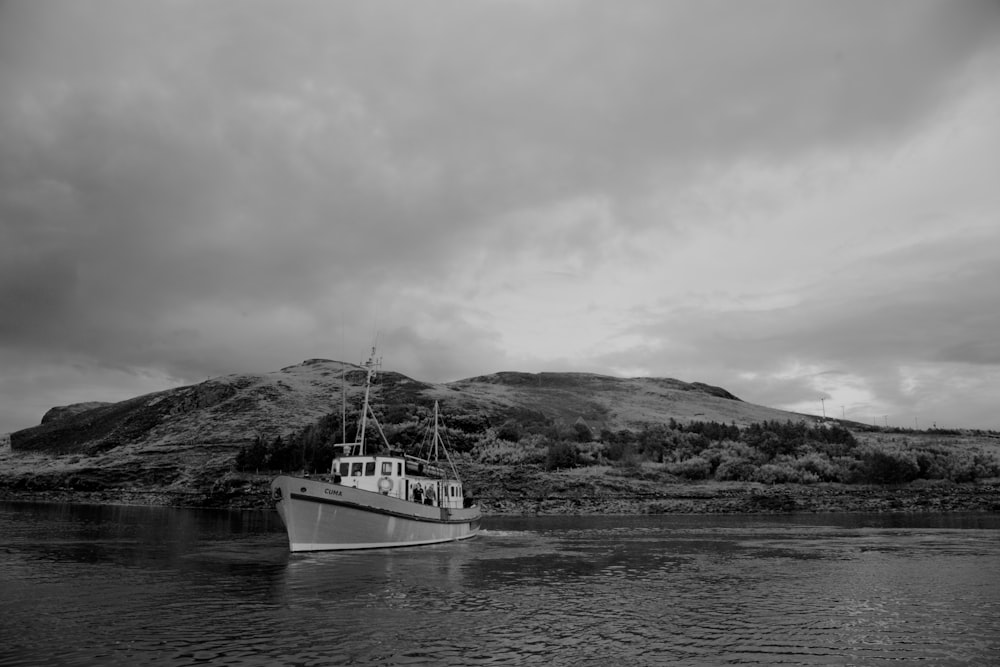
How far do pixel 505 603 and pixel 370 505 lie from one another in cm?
1576

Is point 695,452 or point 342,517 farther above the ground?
point 695,452

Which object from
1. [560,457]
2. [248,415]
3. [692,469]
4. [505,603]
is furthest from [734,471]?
[248,415]

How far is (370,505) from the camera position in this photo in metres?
36.2

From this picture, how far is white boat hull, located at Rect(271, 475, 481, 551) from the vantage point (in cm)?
3391

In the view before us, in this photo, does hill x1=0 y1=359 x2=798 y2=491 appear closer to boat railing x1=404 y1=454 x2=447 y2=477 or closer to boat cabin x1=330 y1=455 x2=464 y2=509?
boat railing x1=404 y1=454 x2=447 y2=477

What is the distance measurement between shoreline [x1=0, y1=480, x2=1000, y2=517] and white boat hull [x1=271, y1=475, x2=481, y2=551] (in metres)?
38.6

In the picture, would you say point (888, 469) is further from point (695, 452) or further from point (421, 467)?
point (421, 467)

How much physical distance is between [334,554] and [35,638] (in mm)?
18664

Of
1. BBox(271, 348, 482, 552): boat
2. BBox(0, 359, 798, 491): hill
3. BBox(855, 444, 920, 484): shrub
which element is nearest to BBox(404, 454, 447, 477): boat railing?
BBox(271, 348, 482, 552): boat

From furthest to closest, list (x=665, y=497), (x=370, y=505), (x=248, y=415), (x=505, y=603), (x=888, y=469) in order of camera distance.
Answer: (x=248, y=415), (x=888, y=469), (x=665, y=497), (x=370, y=505), (x=505, y=603)

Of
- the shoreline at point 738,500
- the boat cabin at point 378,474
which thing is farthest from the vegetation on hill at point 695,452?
the boat cabin at point 378,474

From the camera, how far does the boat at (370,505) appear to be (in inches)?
1342

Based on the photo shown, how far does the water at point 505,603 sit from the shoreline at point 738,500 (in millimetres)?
32188

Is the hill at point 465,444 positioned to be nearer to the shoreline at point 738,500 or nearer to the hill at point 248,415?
the hill at point 248,415
